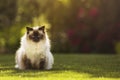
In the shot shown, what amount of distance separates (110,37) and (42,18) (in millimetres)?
4766

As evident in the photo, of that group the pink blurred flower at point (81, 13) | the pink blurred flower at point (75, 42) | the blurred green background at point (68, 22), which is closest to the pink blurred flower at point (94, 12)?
the blurred green background at point (68, 22)

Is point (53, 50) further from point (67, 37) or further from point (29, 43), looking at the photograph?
point (29, 43)

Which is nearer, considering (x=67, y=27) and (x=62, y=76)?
(x=62, y=76)

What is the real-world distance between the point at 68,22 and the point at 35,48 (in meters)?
20.4

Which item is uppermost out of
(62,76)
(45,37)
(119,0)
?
(119,0)

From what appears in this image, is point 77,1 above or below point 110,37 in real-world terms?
above

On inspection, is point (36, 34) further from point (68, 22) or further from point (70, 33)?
point (68, 22)

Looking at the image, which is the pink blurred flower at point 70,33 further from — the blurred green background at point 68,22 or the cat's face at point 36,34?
the cat's face at point 36,34

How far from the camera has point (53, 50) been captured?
31875 millimetres

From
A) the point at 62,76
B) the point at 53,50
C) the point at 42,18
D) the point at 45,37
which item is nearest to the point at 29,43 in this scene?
the point at 45,37

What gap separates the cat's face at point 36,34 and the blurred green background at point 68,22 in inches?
692

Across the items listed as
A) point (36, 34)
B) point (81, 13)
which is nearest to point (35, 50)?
point (36, 34)

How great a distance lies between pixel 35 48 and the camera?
1403 cm

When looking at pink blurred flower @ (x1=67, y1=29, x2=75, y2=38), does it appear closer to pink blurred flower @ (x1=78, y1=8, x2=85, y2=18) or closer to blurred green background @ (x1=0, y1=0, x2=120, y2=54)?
blurred green background @ (x1=0, y1=0, x2=120, y2=54)
